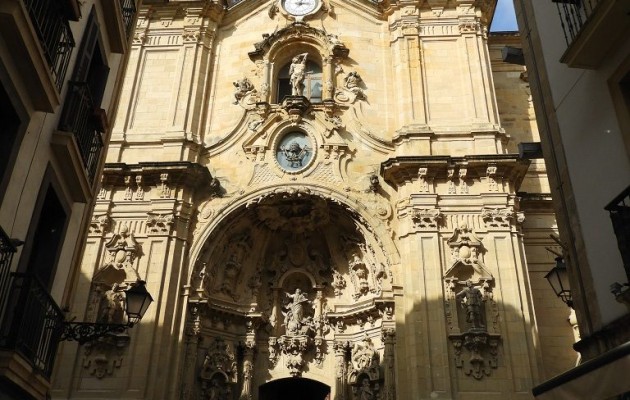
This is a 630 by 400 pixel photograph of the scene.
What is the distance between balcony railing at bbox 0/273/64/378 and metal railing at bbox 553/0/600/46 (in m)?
6.24

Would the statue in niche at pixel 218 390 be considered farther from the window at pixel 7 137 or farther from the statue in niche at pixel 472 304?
the window at pixel 7 137

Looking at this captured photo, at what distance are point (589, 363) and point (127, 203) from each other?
38.7 ft

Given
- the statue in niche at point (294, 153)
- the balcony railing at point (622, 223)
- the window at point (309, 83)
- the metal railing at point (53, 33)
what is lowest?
the balcony railing at point (622, 223)

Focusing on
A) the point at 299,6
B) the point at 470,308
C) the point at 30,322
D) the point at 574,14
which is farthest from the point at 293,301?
the point at 574,14

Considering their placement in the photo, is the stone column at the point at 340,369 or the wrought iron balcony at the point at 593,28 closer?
the wrought iron balcony at the point at 593,28

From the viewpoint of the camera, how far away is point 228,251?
15.3 meters

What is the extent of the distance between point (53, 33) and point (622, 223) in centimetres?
624

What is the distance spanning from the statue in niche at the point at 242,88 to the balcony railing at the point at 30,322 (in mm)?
10346

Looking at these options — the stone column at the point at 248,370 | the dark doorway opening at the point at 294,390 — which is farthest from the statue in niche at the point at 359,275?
the stone column at the point at 248,370

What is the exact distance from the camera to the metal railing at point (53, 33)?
21.2ft

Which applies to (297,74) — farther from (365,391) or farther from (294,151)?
(365,391)

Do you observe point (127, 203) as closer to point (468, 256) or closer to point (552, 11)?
point (468, 256)

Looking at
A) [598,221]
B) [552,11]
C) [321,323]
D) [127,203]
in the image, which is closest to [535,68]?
[552,11]

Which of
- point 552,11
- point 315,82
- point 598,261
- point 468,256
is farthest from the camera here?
point 315,82
